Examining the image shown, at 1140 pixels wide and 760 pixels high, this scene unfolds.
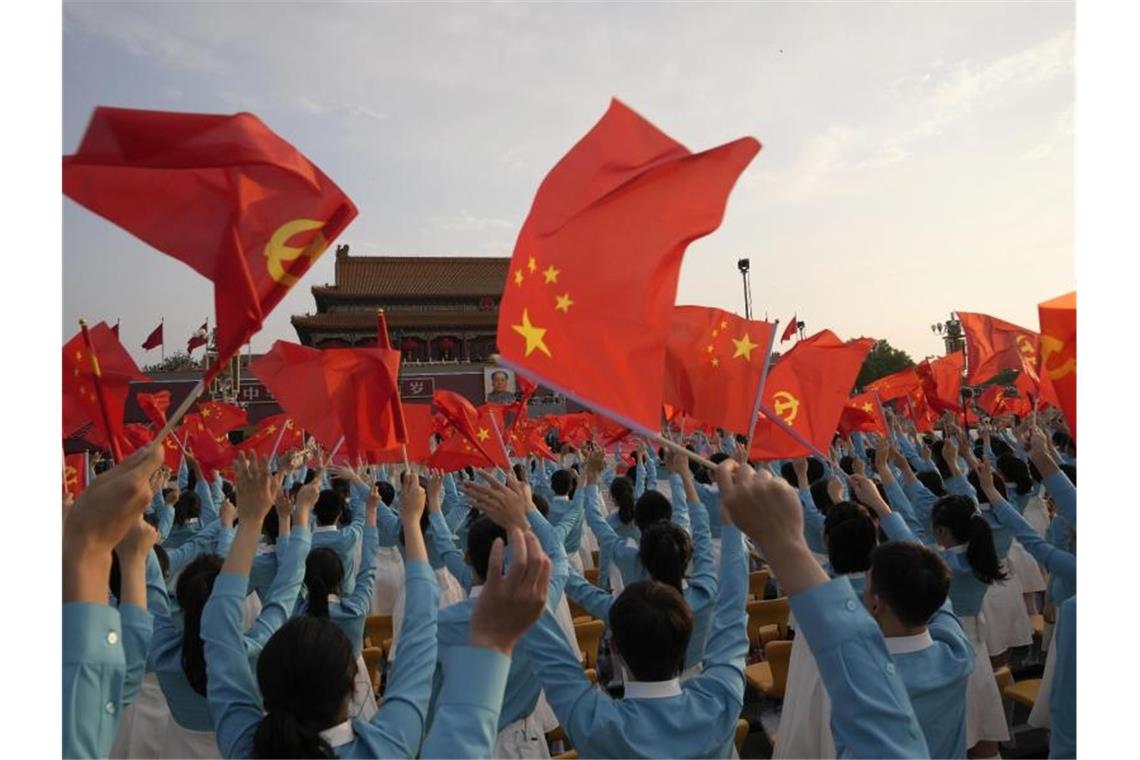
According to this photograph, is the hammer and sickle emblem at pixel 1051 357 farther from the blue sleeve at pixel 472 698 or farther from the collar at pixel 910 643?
the blue sleeve at pixel 472 698

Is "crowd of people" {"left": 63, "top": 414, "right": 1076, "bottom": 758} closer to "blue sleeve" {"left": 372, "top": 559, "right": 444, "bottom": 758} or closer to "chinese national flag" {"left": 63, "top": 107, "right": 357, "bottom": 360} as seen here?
"blue sleeve" {"left": 372, "top": 559, "right": 444, "bottom": 758}

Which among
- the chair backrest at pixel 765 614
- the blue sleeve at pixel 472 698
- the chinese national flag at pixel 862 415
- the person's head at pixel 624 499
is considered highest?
the chinese national flag at pixel 862 415

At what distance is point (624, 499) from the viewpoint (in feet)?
18.0

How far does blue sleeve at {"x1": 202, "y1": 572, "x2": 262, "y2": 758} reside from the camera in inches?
67.0

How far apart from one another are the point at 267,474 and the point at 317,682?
2.44ft

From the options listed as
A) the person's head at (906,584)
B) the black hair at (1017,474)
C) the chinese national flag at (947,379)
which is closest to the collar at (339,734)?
the person's head at (906,584)

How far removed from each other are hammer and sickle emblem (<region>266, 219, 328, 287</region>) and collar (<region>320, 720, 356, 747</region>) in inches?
58.0

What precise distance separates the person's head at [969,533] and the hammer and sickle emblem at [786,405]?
3.98 ft

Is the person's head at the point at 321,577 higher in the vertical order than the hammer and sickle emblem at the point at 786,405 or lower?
→ lower

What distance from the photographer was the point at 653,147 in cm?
260

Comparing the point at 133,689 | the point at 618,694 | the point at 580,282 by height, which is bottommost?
the point at 618,694

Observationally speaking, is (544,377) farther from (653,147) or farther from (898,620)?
(898,620)

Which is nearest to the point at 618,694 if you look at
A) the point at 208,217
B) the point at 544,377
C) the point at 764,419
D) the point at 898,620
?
the point at 764,419

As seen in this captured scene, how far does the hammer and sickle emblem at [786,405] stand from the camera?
4.55m
